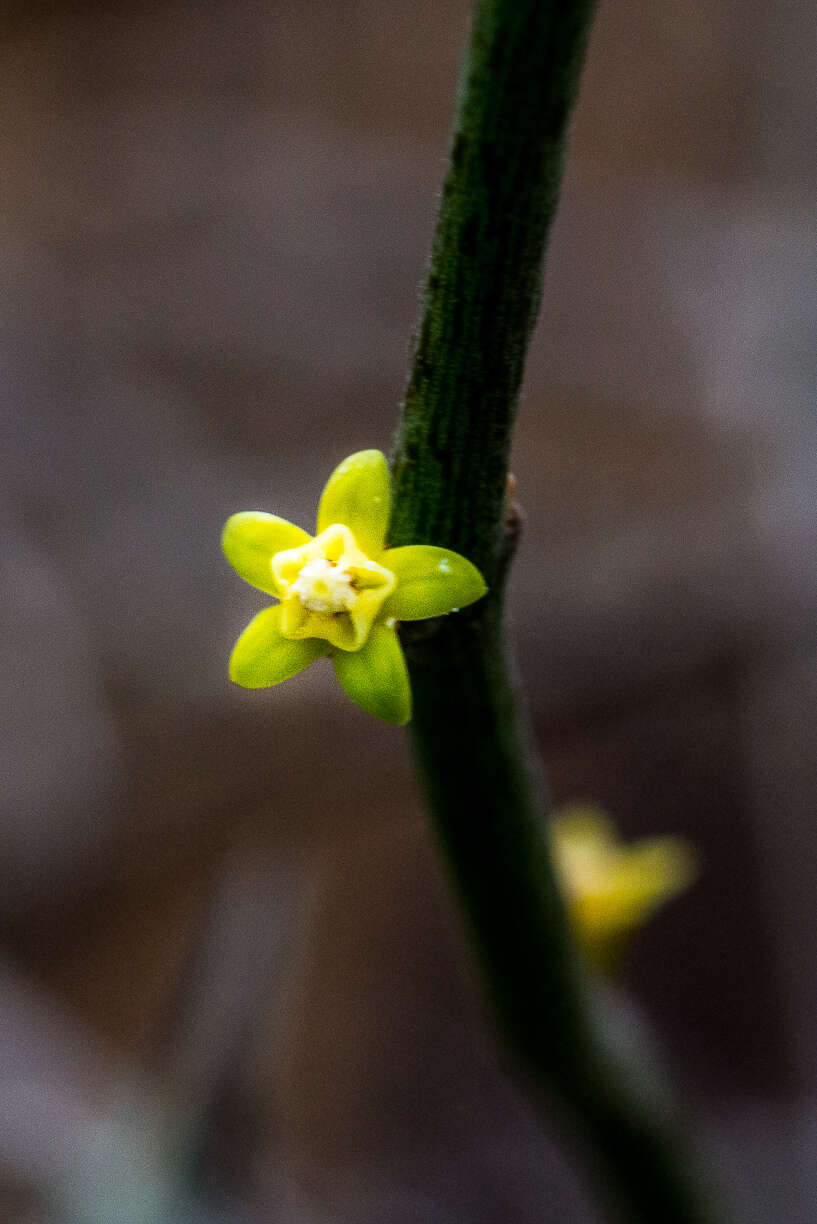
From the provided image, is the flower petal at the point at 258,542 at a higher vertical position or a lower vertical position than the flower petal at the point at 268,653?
higher

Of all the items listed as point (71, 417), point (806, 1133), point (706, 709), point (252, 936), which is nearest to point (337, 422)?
point (71, 417)

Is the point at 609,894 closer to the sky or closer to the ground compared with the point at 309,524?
closer to the ground

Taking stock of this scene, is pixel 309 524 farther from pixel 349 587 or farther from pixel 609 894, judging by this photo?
pixel 349 587

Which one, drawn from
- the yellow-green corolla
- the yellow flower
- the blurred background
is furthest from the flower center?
the blurred background

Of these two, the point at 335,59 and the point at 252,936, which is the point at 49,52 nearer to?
the point at 335,59

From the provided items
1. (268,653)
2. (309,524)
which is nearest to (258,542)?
(268,653)

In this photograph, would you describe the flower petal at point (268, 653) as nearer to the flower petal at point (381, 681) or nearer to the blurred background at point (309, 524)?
the flower petal at point (381, 681)

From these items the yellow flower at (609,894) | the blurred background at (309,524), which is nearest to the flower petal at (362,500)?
the yellow flower at (609,894)
